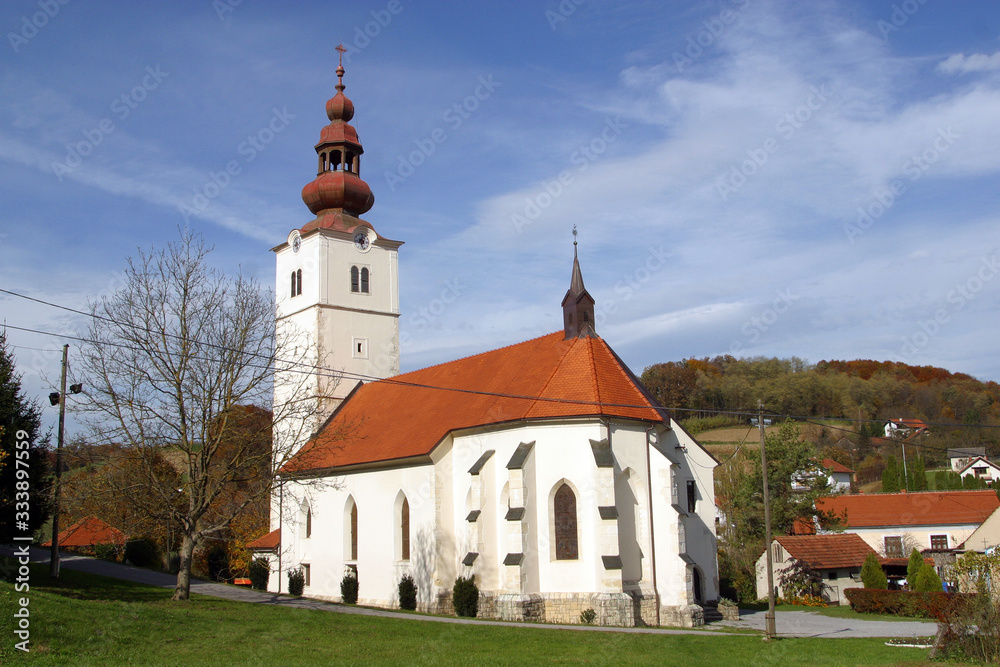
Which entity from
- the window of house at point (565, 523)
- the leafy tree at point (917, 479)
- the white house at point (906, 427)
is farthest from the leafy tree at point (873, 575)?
the leafy tree at point (917, 479)

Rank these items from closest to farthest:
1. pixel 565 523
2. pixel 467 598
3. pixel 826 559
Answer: pixel 565 523
pixel 467 598
pixel 826 559

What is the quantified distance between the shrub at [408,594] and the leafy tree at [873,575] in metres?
19.8

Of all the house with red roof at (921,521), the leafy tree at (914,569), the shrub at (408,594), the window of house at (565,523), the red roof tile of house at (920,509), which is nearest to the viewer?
the window of house at (565,523)

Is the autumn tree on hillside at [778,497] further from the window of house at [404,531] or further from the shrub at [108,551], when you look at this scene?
the shrub at [108,551]

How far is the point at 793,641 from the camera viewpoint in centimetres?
1998

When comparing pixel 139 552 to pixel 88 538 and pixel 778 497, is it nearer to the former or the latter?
pixel 88 538

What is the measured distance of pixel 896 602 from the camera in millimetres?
30906

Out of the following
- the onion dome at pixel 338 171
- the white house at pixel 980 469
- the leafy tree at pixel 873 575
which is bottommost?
the leafy tree at pixel 873 575

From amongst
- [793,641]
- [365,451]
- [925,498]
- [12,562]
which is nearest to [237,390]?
[12,562]

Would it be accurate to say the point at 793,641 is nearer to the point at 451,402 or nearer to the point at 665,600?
the point at 665,600

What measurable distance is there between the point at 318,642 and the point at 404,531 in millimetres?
11690

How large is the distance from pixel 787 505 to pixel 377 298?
22.7 m

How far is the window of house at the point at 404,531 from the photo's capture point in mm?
28734

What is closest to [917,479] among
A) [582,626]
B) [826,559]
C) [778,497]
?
[778,497]
